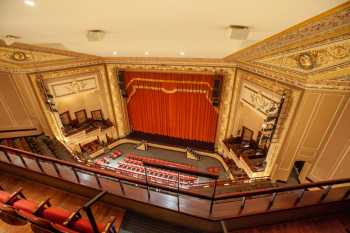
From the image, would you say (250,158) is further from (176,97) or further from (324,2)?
(324,2)

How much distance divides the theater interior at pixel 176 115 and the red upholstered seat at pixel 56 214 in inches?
0.6

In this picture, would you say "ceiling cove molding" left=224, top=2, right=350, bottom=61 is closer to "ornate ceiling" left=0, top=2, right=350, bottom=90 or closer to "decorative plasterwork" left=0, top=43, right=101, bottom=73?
"ornate ceiling" left=0, top=2, right=350, bottom=90

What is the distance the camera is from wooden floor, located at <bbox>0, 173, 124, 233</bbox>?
287 cm

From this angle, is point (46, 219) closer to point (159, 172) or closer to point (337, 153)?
point (159, 172)

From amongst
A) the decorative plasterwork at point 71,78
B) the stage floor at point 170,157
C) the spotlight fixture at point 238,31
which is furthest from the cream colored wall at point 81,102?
the spotlight fixture at point 238,31

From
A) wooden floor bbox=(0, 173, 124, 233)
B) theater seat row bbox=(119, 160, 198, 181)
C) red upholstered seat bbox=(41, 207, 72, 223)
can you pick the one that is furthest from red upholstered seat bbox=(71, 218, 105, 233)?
theater seat row bbox=(119, 160, 198, 181)

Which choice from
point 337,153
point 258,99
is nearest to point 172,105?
point 258,99

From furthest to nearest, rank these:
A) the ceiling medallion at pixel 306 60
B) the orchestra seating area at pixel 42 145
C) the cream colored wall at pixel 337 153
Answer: the orchestra seating area at pixel 42 145 → the cream colored wall at pixel 337 153 → the ceiling medallion at pixel 306 60

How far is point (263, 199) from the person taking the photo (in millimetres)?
2781

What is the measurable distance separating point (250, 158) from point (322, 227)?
345 cm

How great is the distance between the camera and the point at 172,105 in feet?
27.7

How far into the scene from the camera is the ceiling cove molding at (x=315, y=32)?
2160mm

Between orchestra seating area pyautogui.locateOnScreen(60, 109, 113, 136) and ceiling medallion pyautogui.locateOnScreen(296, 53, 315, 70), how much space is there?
8.20 meters

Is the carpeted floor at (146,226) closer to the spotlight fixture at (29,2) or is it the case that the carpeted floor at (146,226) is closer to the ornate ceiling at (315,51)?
the spotlight fixture at (29,2)
